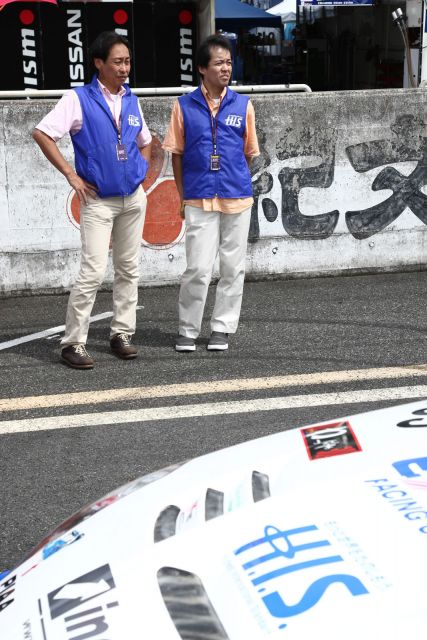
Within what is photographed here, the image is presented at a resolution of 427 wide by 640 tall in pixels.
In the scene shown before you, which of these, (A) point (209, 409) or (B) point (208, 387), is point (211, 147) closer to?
(B) point (208, 387)

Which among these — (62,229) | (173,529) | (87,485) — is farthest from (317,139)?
(173,529)

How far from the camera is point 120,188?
5910 mm

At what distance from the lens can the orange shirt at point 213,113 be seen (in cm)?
607

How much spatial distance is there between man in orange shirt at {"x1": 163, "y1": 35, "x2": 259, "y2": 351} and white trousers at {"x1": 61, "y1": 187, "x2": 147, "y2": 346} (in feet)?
1.09

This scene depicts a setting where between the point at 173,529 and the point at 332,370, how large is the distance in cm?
370

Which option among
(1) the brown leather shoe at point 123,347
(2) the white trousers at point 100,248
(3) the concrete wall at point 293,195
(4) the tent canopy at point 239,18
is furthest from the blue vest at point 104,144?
(4) the tent canopy at point 239,18

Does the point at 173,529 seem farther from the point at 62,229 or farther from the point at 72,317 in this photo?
the point at 62,229

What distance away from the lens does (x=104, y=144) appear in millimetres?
5805

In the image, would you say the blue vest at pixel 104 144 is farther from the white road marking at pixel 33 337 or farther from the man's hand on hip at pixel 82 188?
the white road marking at pixel 33 337

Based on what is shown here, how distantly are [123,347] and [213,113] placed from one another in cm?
149

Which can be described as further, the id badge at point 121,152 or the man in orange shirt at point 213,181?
the man in orange shirt at point 213,181

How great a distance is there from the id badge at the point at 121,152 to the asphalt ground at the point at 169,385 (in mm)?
1206

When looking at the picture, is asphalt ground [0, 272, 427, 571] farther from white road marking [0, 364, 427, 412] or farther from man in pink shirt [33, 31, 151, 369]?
man in pink shirt [33, 31, 151, 369]

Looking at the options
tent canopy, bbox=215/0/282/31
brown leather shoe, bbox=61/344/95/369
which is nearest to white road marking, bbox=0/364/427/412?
brown leather shoe, bbox=61/344/95/369
